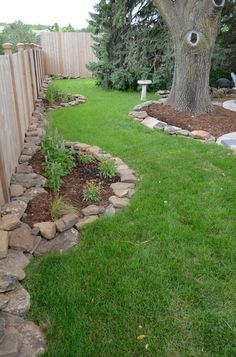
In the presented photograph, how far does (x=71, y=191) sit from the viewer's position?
10.7 feet

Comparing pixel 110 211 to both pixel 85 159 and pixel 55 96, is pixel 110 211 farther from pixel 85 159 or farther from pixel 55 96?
pixel 55 96

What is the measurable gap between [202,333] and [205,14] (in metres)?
5.58

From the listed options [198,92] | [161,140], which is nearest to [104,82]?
[198,92]

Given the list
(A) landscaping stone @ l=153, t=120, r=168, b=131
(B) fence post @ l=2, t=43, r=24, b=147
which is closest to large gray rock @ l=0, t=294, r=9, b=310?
(B) fence post @ l=2, t=43, r=24, b=147

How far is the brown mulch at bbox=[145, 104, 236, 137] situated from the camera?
5.44m

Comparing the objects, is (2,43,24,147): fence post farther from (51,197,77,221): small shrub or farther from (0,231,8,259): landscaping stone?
(0,231,8,259): landscaping stone

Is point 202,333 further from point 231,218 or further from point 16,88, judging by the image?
point 16,88

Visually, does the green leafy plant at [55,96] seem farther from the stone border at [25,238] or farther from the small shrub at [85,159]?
the small shrub at [85,159]

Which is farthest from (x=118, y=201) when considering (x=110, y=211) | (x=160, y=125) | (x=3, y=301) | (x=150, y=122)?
(x=150, y=122)

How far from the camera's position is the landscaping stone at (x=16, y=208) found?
268 cm

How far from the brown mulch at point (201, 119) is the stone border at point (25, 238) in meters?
2.09

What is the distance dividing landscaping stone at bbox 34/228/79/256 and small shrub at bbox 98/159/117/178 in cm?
109

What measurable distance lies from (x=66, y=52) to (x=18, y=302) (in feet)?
43.4

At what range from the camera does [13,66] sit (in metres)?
3.95
